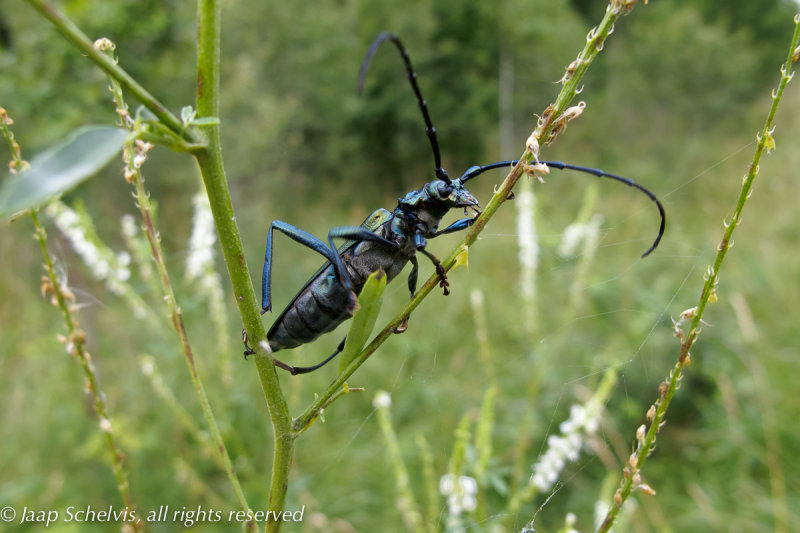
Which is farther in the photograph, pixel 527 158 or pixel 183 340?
pixel 183 340

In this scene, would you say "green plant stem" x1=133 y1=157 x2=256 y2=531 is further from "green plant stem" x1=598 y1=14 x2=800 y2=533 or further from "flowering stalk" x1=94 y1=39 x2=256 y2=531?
"green plant stem" x1=598 y1=14 x2=800 y2=533

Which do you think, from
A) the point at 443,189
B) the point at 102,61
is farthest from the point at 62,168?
the point at 443,189

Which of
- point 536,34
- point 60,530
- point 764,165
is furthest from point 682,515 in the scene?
point 536,34

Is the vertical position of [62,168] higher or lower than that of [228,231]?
lower

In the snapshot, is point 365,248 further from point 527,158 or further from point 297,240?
point 527,158

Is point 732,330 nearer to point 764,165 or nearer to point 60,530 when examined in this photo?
point 60,530
